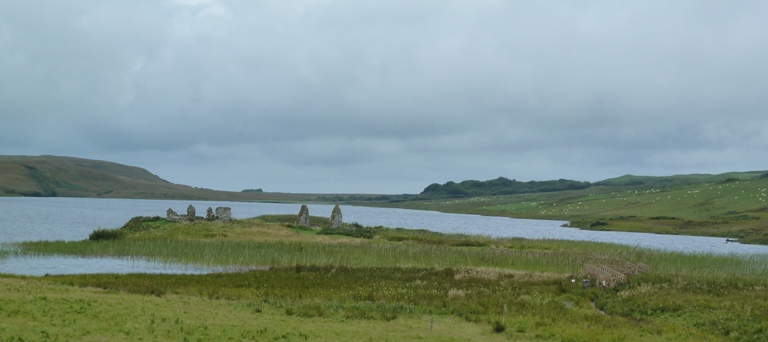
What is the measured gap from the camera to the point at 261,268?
1895 inches

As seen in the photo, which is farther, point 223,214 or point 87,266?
point 223,214

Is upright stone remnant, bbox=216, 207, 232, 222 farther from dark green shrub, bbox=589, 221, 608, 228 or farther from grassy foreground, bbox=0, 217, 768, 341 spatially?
dark green shrub, bbox=589, 221, 608, 228

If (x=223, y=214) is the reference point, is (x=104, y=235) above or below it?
below

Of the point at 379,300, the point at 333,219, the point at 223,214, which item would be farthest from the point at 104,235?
the point at 379,300

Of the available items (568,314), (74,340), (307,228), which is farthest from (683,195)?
(74,340)

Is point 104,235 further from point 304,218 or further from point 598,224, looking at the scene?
point 598,224

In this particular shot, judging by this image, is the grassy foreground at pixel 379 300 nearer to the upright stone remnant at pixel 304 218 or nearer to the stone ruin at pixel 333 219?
the stone ruin at pixel 333 219

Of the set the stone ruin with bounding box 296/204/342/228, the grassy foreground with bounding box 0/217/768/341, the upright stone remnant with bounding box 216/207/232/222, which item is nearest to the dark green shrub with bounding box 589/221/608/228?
the stone ruin with bounding box 296/204/342/228

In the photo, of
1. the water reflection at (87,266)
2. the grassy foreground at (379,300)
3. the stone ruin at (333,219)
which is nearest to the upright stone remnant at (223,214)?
the stone ruin at (333,219)

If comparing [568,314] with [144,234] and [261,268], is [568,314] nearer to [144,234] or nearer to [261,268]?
[261,268]

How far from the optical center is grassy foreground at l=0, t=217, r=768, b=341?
22.9 m

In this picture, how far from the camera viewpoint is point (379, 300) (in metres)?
32.2

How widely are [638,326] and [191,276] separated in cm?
2641

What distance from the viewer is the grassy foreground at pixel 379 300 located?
22.9m
